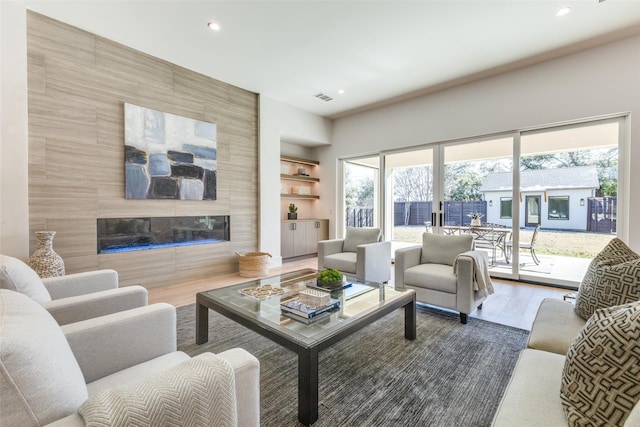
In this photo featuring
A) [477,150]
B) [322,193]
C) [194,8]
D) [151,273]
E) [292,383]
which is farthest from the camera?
[322,193]

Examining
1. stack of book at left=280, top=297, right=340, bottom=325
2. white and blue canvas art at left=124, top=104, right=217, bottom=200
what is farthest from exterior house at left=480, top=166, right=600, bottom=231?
white and blue canvas art at left=124, top=104, right=217, bottom=200

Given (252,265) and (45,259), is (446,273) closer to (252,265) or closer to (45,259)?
(252,265)

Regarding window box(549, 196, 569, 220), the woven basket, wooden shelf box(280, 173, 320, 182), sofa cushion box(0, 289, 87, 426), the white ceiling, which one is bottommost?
the woven basket

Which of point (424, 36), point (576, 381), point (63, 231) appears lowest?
point (576, 381)

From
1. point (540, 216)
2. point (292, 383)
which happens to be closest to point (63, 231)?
point (292, 383)

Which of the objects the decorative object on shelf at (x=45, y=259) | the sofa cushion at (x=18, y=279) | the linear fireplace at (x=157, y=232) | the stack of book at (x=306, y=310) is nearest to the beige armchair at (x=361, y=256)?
the stack of book at (x=306, y=310)

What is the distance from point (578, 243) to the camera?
379 cm

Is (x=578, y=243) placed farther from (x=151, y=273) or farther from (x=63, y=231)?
(x=63, y=231)

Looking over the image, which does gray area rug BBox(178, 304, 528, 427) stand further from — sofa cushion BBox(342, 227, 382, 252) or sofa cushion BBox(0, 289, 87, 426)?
sofa cushion BBox(342, 227, 382, 252)

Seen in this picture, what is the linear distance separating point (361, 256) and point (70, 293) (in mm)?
2677

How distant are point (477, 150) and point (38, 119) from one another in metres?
5.66

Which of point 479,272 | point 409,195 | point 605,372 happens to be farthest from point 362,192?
point 605,372

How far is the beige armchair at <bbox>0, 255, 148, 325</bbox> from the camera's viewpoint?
1299mm

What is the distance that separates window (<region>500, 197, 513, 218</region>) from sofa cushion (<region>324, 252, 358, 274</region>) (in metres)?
2.35
